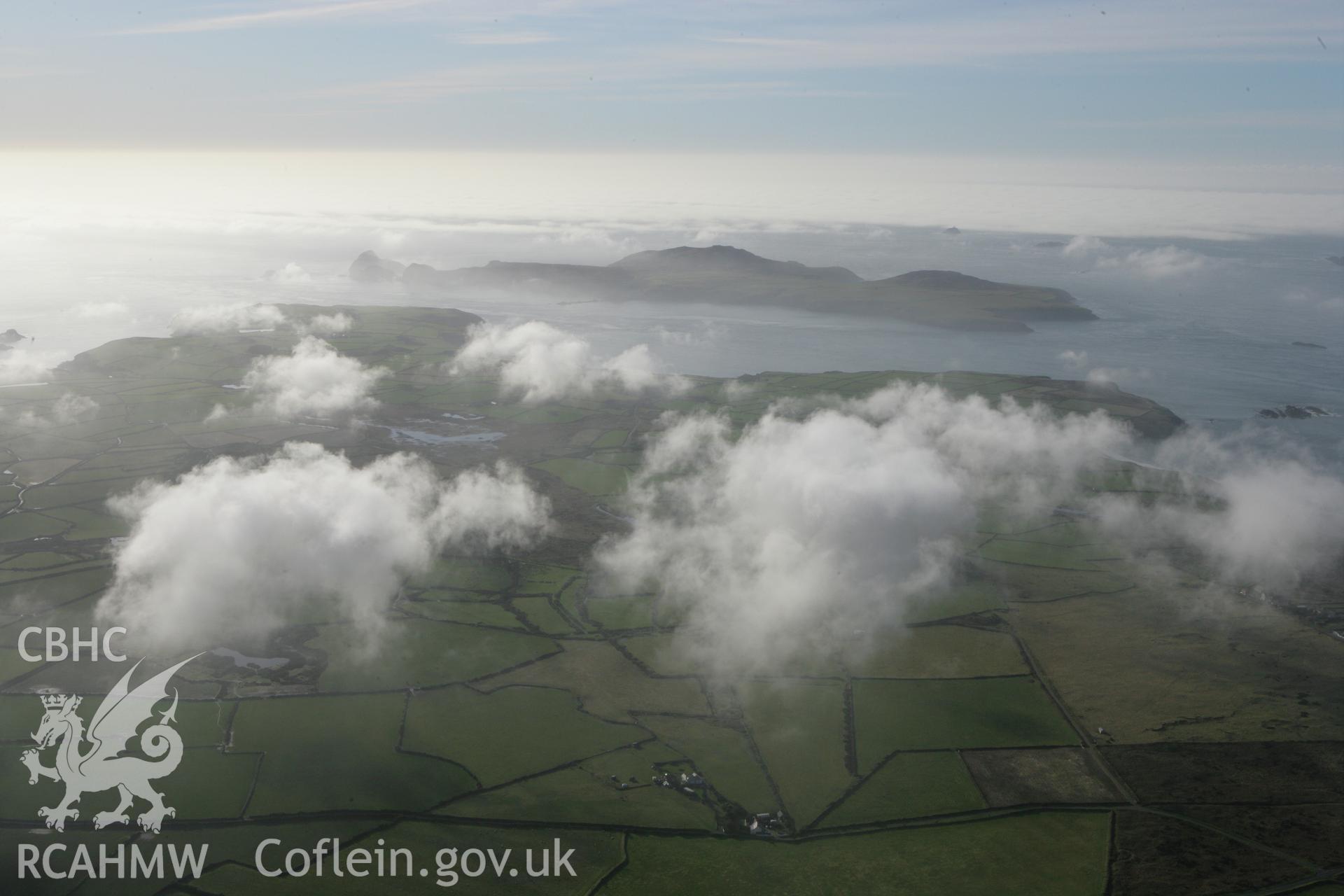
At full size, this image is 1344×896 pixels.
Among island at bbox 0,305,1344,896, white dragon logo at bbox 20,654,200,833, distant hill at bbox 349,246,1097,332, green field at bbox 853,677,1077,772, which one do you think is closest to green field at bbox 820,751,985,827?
island at bbox 0,305,1344,896

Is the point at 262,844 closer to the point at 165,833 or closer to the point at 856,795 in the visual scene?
the point at 165,833

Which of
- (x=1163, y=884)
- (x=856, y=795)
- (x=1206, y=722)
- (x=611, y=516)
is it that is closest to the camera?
(x=1163, y=884)

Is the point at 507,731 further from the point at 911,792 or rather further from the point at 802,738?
the point at 911,792

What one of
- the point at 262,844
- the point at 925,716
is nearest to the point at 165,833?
the point at 262,844

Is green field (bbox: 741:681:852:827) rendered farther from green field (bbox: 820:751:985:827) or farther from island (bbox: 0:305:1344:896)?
green field (bbox: 820:751:985:827)

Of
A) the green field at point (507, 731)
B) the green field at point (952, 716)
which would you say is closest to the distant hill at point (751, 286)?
the green field at point (952, 716)

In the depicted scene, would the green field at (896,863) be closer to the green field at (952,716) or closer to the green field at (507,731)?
the green field at (952,716)

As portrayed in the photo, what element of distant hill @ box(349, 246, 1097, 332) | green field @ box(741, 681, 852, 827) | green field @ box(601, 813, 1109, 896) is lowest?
green field @ box(601, 813, 1109, 896)
